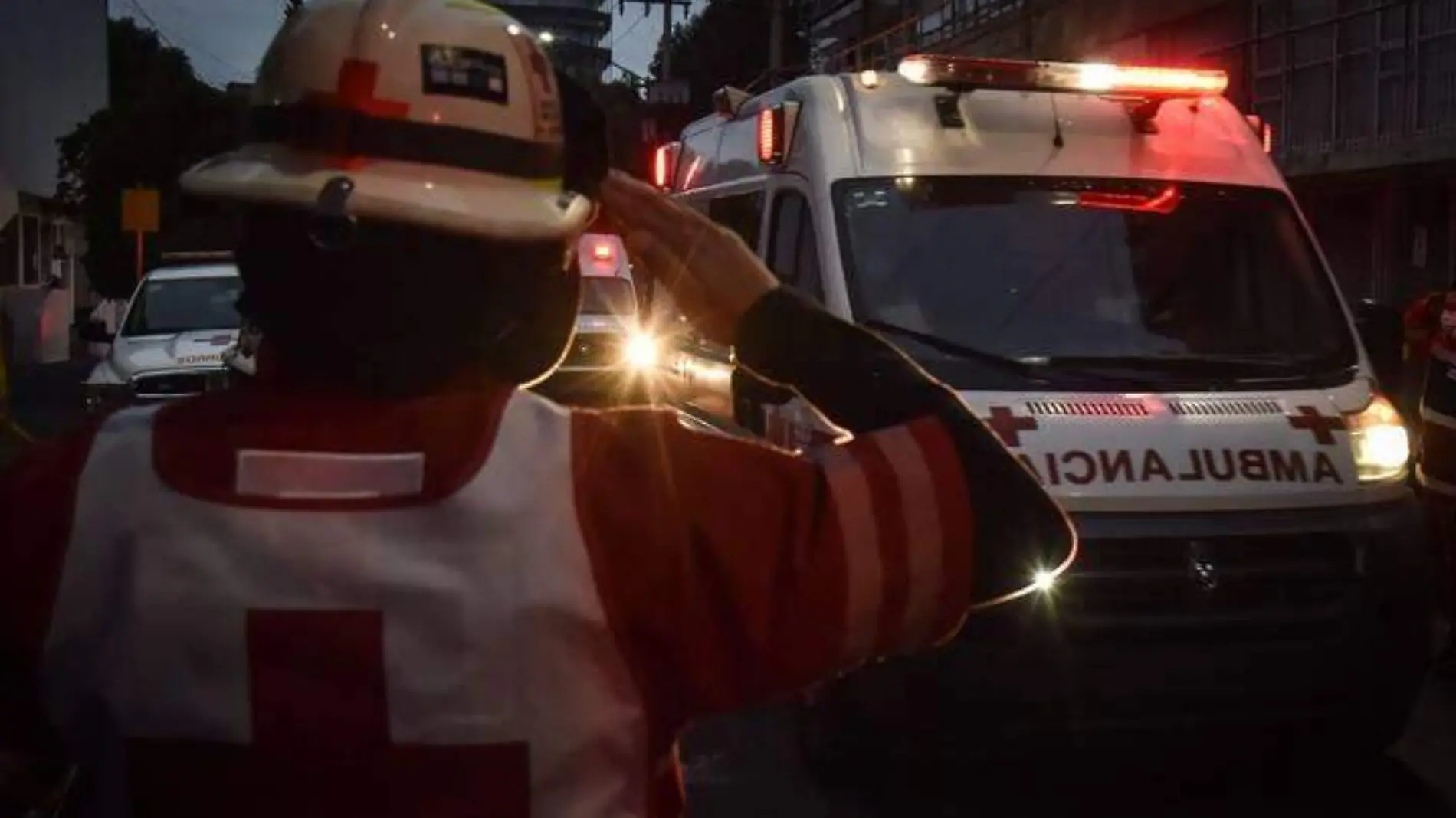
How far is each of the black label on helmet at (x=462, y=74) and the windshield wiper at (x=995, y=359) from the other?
4.82 metres

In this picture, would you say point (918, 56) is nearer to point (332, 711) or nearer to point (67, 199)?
point (332, 711)

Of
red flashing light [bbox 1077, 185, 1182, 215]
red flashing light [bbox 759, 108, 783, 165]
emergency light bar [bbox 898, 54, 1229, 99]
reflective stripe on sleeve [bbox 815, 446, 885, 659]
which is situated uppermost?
emergency light bar [bbox 898, 54, 1229, 99]

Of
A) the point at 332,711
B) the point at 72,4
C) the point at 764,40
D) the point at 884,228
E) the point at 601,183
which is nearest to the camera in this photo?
the point at 332,711

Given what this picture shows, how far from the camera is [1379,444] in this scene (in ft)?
21.1

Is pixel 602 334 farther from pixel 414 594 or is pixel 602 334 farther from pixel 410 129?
pixel 414 594

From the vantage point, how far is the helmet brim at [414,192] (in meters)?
1.56

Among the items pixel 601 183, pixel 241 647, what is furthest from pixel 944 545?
pixel 241 647

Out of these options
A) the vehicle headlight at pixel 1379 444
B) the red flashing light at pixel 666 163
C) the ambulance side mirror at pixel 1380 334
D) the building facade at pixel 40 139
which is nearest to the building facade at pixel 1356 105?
the red flashing light at pixel 666 163

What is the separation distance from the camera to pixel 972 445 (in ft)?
5.62

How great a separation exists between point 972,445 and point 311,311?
1.91 feet

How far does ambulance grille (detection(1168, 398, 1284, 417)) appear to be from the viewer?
6238 mm

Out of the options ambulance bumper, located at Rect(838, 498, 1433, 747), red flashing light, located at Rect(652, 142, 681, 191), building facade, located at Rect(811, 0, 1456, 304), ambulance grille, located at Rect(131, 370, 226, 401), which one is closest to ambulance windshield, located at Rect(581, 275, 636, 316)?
ambulance grille, located at Rect(131, 370, 226, 401)

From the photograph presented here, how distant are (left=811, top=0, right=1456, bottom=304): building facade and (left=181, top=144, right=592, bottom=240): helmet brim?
16032 millimetres

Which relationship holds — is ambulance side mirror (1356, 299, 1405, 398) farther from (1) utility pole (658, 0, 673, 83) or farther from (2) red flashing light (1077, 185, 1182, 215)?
(1) utility pole (658, 0, 673, 83)
